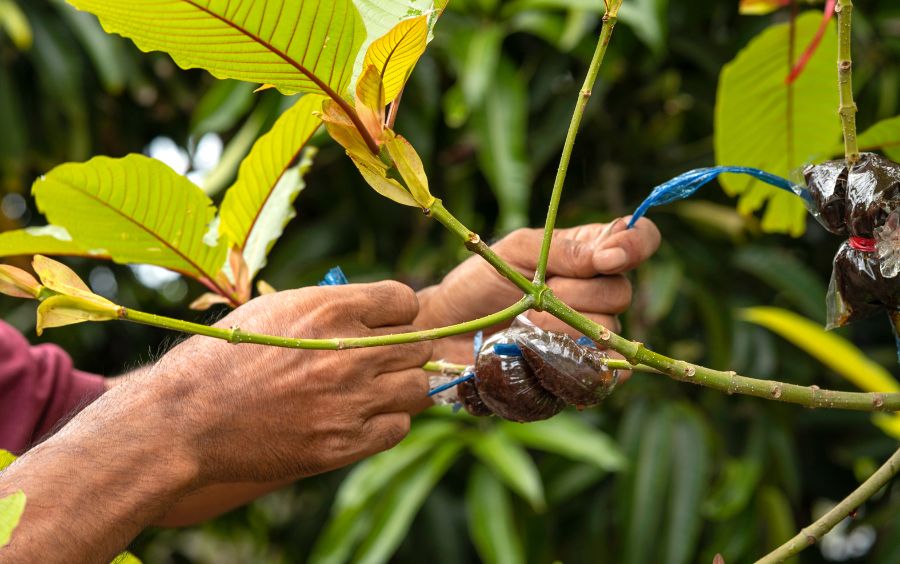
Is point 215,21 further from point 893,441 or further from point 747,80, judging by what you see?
point 893,441

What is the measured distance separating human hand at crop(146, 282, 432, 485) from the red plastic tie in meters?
0.26

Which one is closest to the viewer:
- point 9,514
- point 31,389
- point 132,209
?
point 9,514

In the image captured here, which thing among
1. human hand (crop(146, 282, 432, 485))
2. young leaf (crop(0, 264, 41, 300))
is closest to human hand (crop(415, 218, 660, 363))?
human hand (crop(146, 282, 432, 485))

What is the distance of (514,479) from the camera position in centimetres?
119

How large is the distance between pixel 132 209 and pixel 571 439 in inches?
30.8

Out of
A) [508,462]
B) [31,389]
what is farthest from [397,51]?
[508,462]

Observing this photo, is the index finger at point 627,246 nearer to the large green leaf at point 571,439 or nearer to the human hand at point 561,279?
the human hand at point 561,279

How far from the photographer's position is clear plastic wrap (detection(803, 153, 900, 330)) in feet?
1.52

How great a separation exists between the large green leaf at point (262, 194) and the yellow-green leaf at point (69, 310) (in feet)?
0.67

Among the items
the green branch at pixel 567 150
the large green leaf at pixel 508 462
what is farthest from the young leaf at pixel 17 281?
the large green leaf at pixel 508 462

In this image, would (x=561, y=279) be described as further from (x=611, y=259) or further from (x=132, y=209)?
(x=132, y=209)

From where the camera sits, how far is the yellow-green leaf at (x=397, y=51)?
16.8 inches

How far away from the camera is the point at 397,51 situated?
0.44m

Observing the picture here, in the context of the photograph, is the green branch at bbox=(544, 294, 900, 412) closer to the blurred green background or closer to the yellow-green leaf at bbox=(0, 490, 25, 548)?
the yellow-green leaf at bbox=(0, 490, 25, 548)
